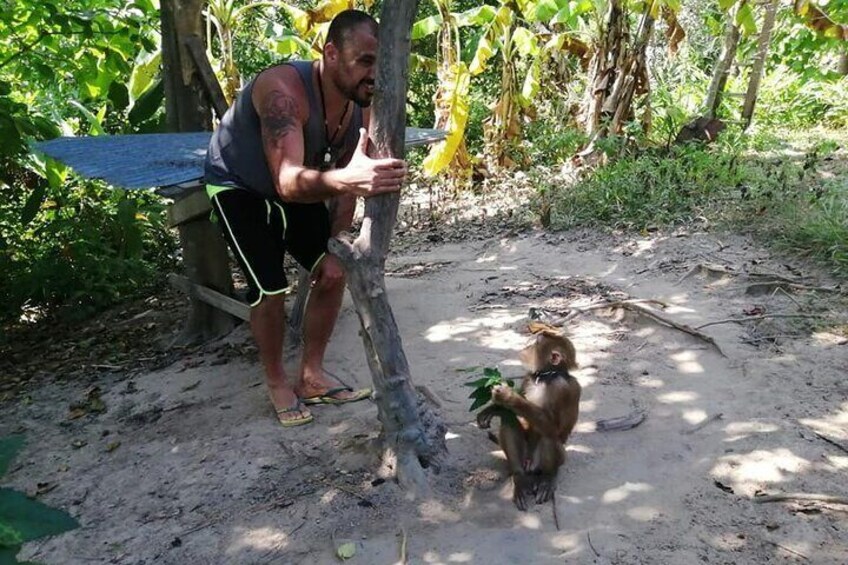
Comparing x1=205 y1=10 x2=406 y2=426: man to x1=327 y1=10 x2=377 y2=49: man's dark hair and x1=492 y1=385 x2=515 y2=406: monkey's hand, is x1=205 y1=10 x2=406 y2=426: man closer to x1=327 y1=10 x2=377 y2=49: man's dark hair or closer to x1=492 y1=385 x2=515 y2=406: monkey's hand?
x1=327 y1=10 x2=377 y2=49: man's dark hair

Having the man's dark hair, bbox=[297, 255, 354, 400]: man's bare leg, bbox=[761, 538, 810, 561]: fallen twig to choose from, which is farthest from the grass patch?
the man's dark hair

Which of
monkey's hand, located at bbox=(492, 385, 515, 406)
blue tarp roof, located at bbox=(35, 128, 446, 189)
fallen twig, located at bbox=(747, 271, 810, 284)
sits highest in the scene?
blue tarp roof, located at bbox=(35, 128, 446, 189)

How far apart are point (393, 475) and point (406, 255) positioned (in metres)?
3.91

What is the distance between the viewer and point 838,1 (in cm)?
699

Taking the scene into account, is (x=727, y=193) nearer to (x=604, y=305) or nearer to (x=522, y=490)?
(x=604, y=305)

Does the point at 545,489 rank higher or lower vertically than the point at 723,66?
lower

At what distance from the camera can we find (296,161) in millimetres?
2768

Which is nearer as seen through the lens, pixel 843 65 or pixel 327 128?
pixel 327 128

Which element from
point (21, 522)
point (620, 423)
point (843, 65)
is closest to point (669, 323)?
point (620, 423)

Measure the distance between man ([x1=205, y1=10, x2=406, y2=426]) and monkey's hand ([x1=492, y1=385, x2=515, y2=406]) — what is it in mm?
811

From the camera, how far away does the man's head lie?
280 cm

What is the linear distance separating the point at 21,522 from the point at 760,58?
8.60 meters

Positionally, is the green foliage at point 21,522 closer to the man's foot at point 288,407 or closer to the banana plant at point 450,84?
the man's foot at point 288,407

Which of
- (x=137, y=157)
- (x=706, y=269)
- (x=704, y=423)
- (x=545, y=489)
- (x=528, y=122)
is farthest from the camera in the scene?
(x=528, y=122)
